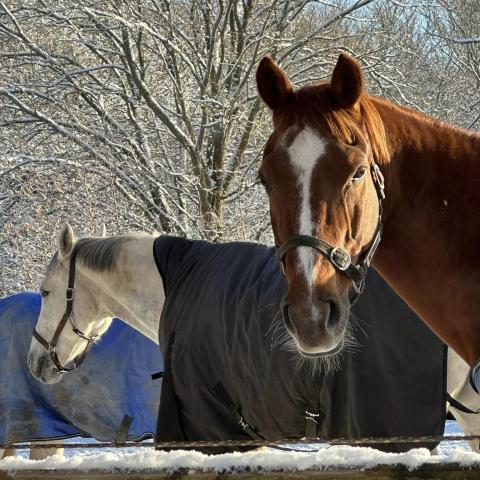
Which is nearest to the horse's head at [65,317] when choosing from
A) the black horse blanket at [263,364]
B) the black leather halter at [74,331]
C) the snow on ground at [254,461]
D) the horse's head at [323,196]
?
the black leather halter at [74,331]

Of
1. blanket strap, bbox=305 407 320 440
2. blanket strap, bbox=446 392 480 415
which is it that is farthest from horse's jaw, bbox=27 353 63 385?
blanket strap, bbox=446 392 480 415

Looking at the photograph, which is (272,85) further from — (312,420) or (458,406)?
(458,406)

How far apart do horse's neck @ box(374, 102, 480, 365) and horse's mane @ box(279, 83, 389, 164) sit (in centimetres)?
8

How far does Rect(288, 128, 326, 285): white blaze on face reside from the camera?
222 cm

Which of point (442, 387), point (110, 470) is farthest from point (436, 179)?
point (110, 470)

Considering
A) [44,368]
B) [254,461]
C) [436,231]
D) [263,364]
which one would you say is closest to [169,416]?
[263,364]

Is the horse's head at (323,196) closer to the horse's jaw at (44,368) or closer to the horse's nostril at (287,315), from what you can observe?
the horse's nostril at (287,315)

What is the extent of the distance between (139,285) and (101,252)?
0.35 m

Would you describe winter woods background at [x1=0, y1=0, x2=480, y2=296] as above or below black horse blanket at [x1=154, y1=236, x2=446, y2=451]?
above

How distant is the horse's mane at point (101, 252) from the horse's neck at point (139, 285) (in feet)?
0.16

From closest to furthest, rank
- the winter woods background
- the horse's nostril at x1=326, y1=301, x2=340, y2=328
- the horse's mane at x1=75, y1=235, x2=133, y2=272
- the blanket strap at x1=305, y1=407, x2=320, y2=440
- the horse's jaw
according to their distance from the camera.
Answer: the horse's nostril at x1=326, y1=301, x2=340, y2=328 < the blanket strap at x1=305, y1=407, x2=320, y2=440 < the horse's mane at x1=75, y1=235, x2=133, y2=272 < the horse's jaw < the winter woods background

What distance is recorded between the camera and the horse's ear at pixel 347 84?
2.42 meters

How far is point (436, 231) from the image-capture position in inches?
100

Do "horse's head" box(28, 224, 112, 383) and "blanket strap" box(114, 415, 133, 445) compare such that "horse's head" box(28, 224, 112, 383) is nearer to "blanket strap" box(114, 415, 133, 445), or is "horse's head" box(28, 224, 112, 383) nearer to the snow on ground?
"blanket strap" box(114, 415, 133, 445)
